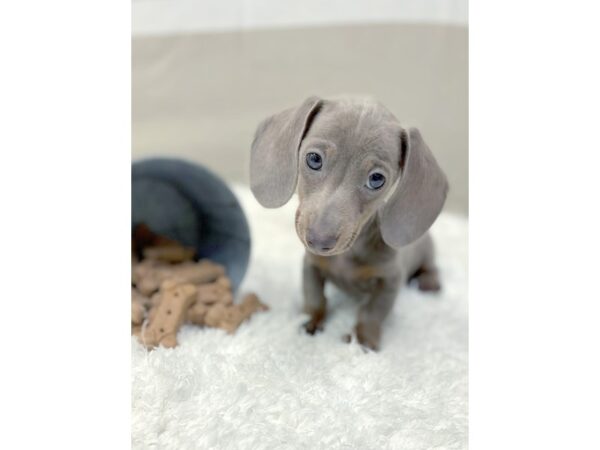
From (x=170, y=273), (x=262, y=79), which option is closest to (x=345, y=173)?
(x=170, y=273)

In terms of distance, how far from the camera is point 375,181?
1317 mm

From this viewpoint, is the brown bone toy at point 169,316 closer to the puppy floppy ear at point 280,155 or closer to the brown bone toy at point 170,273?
the brown bone toy at point 170,273

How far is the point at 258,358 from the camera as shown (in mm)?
1572

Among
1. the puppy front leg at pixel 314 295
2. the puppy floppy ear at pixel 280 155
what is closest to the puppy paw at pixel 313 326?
the puppy front leg at pixel 314 295

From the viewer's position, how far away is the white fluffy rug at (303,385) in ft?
4.22

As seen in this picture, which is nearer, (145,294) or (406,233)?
(406,233)

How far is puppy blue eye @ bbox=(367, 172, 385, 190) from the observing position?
1.31 metres

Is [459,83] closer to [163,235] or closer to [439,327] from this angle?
[439,327]

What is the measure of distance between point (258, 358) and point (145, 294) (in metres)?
0.43

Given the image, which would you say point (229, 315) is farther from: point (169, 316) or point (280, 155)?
point (280, 155)

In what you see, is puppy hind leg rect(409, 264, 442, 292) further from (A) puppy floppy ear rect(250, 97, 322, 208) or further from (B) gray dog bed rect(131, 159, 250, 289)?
(A) puppy floppy ear rect(250, 97, 322, 208)

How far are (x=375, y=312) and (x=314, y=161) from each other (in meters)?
0.61

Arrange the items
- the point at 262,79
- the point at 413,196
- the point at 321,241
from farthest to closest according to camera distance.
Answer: the point at 262,79 < the point at 413,196 < the point at 321,241
